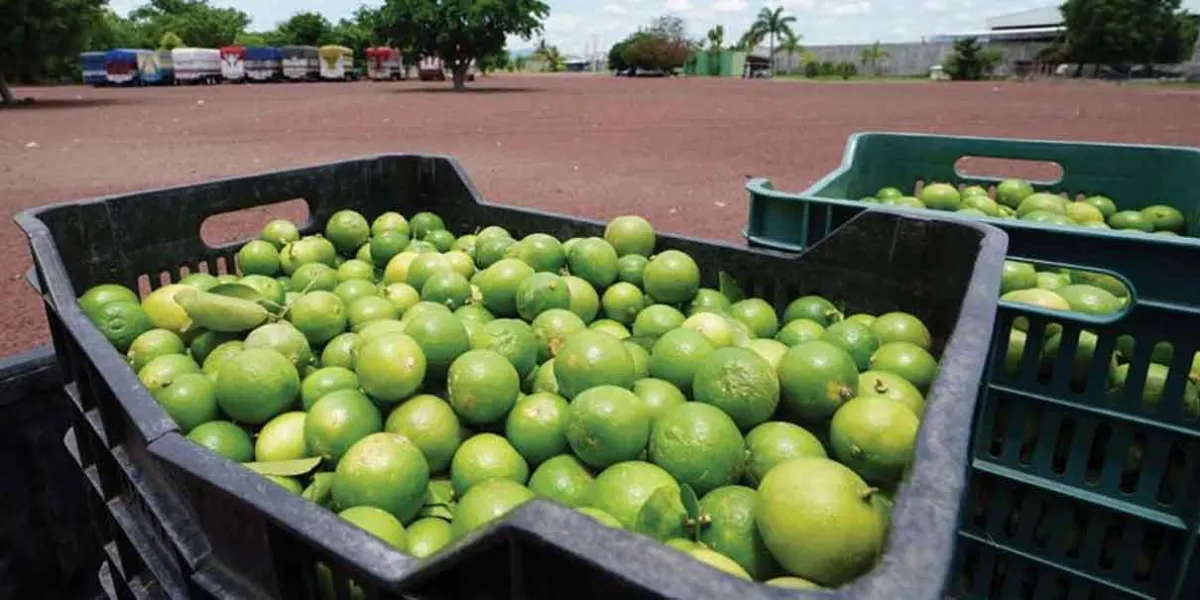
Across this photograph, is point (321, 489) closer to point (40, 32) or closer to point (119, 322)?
point (119, 322)

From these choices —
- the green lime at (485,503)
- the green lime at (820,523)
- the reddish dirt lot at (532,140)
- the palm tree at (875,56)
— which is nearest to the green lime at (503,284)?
the green lime at (485,503)

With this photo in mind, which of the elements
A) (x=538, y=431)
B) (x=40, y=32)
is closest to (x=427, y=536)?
(x=538, y=431)

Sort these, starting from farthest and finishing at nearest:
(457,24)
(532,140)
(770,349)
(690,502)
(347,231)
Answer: (457,24)
(532,140)
(347,231)
(770,349)
(690,502)

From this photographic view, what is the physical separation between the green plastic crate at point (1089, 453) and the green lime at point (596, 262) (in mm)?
1252

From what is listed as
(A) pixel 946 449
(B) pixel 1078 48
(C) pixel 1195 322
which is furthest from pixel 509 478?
(B) pixel 1078 48

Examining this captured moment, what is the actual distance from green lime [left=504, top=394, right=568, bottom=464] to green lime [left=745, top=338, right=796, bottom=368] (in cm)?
59

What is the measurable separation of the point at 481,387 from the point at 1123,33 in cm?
8072

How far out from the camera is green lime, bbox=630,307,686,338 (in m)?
2.58

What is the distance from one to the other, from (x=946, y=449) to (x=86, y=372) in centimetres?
181

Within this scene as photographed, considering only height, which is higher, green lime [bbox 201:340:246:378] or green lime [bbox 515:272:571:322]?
green lime [bbox 515:272:571:322]

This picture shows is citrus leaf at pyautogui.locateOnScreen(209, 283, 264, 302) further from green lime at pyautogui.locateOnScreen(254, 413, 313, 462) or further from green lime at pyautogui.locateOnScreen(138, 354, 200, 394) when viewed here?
green lime at pyautogui.locateOnScreen(254, 413, 313, 462)

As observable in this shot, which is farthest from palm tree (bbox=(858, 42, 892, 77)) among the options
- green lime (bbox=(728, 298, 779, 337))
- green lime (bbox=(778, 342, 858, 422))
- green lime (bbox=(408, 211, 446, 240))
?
green lime (bbox=(778, 342, 858, 422))

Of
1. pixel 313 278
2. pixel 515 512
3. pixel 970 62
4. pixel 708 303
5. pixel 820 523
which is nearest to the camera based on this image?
pixel 515 512

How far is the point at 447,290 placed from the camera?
9.03 ft
